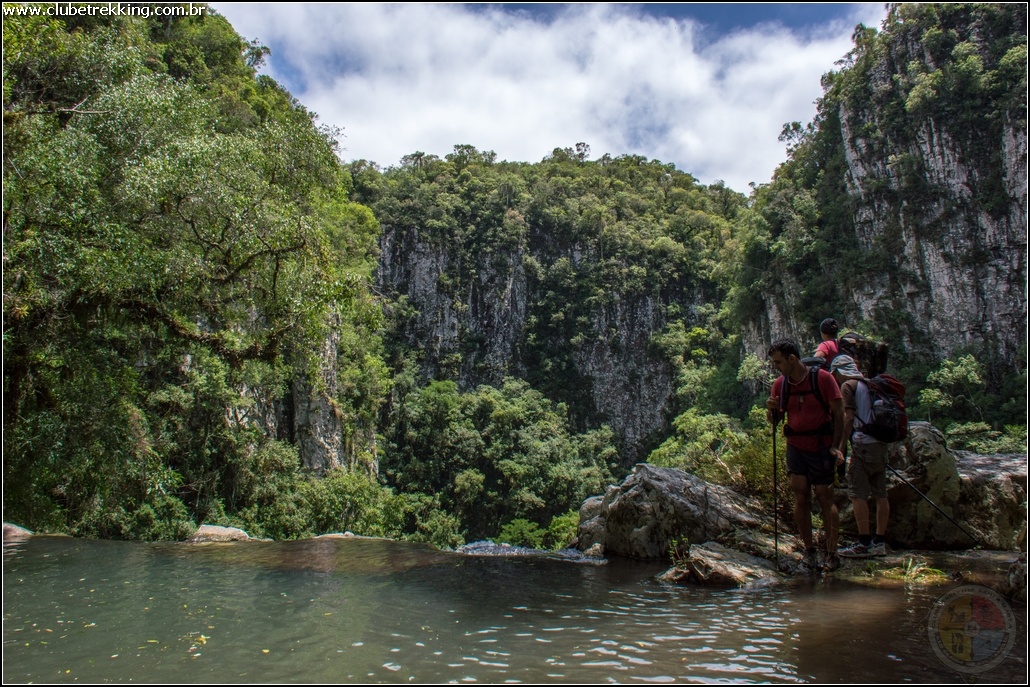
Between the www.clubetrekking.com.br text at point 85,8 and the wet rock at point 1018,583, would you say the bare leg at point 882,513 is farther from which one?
the www.clubetrekking.com.br text at point 85,8

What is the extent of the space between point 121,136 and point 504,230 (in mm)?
53296

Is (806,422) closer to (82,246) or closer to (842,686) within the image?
(842,686)

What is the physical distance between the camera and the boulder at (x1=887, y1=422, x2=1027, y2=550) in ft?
18.8

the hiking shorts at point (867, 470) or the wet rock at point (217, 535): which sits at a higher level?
the hiking shorts at point (867, 470)

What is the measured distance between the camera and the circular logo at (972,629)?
8.49 feet

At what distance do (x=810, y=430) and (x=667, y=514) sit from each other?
190 cm

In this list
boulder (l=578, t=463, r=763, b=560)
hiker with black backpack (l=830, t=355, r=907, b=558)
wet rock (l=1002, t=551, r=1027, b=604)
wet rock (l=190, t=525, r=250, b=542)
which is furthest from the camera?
wet rock (l=190, t=525, r=250, b=542)

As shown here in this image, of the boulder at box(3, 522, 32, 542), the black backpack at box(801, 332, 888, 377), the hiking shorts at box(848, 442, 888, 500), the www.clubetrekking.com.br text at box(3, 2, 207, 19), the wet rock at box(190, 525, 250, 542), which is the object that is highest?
the www.clubetrekking.com.br text at box(3, 2, 207, 19)

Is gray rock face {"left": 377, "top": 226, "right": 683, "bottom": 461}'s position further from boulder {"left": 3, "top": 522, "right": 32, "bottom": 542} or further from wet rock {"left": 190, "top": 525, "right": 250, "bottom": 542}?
boulder {"left": 3, "top": 522, "right": 32, "bottom": 542}

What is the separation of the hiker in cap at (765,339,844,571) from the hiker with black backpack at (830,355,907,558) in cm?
31

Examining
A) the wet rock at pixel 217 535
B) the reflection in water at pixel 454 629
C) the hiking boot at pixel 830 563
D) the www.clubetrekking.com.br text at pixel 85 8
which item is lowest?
the wet rock at pixel 217 535

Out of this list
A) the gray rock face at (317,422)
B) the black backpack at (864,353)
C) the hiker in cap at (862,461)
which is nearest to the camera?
the hiker in cap at (862,461)

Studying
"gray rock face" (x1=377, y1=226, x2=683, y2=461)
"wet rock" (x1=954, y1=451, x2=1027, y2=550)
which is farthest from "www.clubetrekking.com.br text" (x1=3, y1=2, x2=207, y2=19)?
"gray rock face" (x1=377, y1=226, x2=683, y2=461)

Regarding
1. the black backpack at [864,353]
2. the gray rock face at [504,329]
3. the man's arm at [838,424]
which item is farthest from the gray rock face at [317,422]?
the gray rock face at [504,329]
